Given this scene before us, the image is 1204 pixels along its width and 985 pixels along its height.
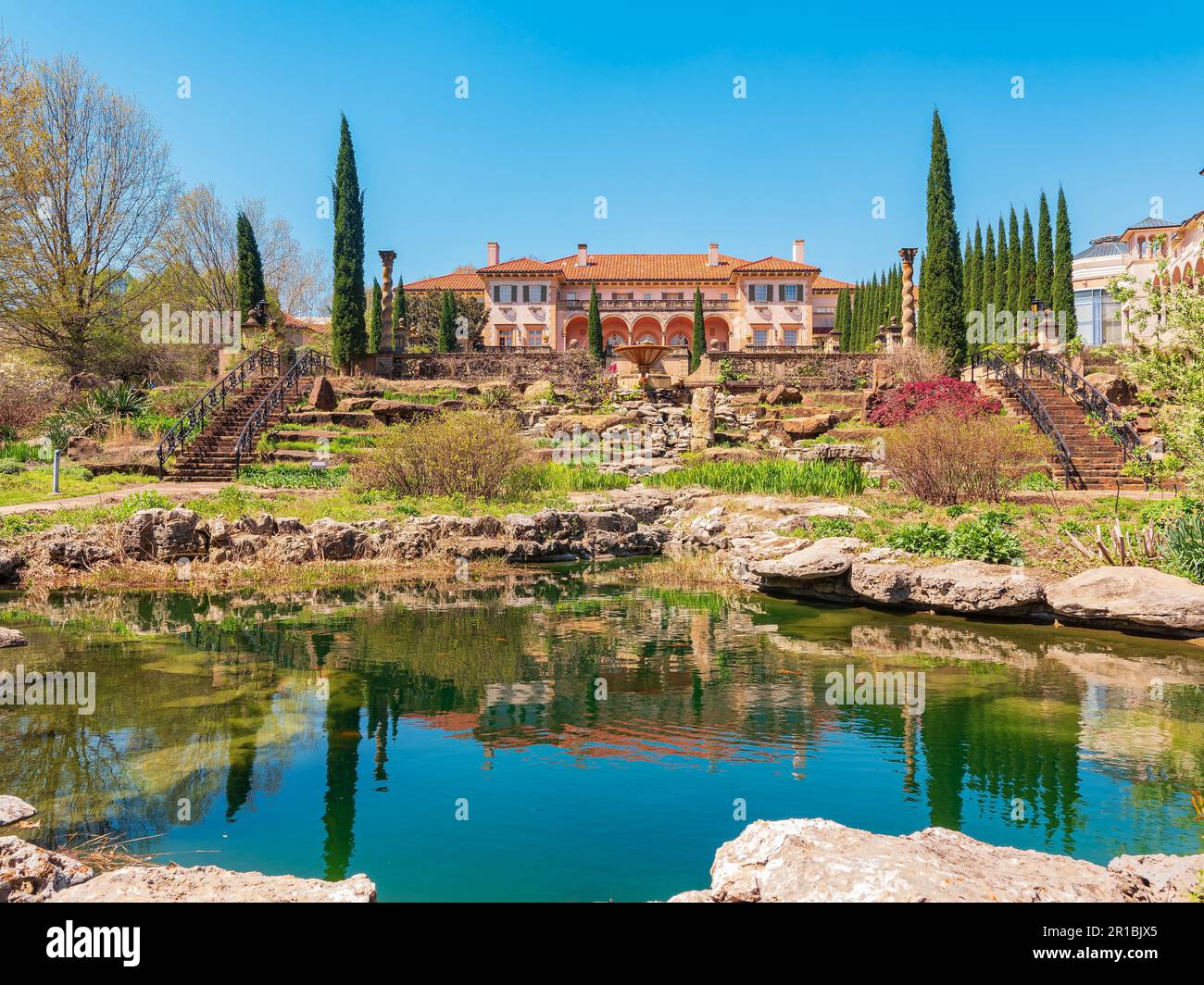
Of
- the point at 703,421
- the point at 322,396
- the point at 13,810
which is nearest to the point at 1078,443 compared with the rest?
the point at 703,421

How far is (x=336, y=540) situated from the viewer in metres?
13.8

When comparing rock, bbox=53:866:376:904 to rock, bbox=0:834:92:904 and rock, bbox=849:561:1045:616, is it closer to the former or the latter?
rock, bbox=0:834:92:904

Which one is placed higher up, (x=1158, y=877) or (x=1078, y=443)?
(x=1078, y=443)

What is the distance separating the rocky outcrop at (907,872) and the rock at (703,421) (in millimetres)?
20284

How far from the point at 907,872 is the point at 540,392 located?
29.0 metres

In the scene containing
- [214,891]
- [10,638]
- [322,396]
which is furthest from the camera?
[322,396]

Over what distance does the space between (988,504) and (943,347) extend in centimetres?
1740

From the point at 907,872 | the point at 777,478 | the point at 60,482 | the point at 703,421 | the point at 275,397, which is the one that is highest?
the point at 275,397

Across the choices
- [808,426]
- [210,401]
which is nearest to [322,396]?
[210,401]

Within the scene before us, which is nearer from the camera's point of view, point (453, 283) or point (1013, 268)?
point (1013, 268)

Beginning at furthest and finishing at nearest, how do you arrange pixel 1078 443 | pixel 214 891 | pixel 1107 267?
pixel 1107 267 < pixel 1078 443 < pixel 214 891

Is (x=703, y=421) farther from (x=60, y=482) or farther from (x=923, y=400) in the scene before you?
(x=60, y=482)
